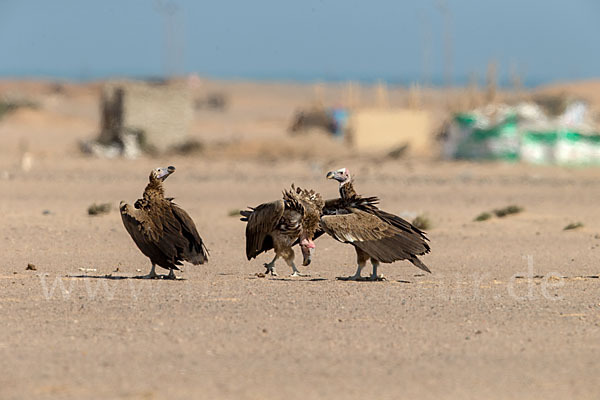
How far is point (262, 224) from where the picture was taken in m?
12.1

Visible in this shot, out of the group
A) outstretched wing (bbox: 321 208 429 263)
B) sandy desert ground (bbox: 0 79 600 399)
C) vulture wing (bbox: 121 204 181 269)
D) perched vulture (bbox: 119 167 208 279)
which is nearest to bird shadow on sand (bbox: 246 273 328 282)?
sandy desert ground (bbox: 0 79 600 399)

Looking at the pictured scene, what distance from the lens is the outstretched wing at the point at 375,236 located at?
11.6m

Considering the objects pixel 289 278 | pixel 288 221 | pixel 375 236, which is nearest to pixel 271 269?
pixel 289 278

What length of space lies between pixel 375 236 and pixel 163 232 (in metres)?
2.16

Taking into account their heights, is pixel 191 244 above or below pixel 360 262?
above

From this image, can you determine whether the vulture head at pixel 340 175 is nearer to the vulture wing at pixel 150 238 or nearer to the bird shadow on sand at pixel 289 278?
the bird shadow on sand at pixel 289 278

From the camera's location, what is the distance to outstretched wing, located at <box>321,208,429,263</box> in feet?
38.2

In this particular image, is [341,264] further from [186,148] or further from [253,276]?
[186,148]

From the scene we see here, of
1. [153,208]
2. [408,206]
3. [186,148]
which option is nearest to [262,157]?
[186,148]

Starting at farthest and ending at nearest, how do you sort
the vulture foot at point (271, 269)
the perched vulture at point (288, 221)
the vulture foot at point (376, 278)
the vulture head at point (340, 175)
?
the vulture foot at point (271, 269)
the vulture foot at point (376, 278)
the vulture head at point (340, 175)
the perched vulture at point (288, 221)

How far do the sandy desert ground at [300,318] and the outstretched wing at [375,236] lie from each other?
38cm

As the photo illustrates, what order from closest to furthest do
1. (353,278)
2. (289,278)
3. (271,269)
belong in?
1. (353,278)
2. (289,278)
3. (271,269)

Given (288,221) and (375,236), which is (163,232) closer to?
(288,221)

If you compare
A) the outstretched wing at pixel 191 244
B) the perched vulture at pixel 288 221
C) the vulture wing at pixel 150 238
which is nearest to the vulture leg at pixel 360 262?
the perched vulture at pixel 288 221
